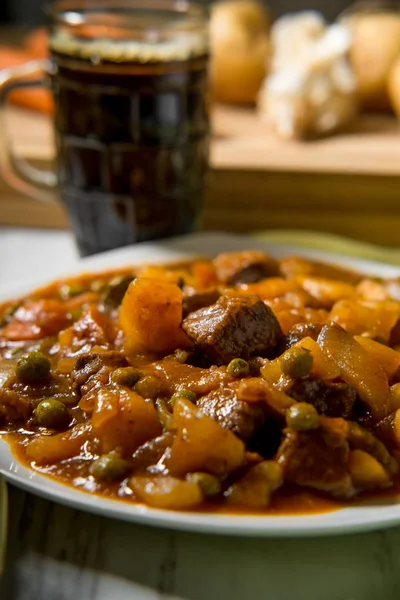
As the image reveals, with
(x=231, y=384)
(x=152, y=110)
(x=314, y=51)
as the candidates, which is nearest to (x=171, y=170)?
(x=152, y=110)

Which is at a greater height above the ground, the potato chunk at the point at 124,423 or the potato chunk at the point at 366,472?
the potato chunk at the point at 124,423

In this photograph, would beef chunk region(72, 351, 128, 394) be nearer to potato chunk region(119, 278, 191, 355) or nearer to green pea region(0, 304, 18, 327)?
potato chunk region(119, 278, 191, 355)

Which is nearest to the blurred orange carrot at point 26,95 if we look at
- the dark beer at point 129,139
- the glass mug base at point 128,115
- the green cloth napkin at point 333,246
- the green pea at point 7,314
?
the glass mug base at point 128,115

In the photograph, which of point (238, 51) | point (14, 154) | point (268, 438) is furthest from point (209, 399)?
point (238, 51)

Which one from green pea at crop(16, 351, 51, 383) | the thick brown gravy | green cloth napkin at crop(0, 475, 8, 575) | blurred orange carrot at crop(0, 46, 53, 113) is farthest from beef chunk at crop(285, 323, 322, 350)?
blurred orange carrot at crop(0, 46, 53, 113)

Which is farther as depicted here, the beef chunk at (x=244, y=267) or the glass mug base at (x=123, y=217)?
the glass mug base at (x=123, y=217)

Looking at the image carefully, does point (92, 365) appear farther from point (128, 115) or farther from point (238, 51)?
point (238, 51)

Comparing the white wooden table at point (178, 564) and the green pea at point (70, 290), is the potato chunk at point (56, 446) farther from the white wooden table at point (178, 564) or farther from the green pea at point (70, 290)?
the green pea at point (70, 290)
